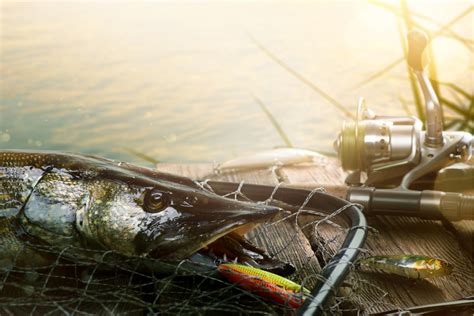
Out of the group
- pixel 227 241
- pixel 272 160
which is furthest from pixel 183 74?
pixel 227 241

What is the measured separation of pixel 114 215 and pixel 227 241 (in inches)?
11.0

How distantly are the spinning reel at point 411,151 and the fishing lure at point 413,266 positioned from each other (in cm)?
59

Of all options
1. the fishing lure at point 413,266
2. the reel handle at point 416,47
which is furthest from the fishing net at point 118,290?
the reel handle at point 416,47

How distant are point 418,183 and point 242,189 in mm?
858

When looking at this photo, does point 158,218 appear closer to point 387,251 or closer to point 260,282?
point 260,282

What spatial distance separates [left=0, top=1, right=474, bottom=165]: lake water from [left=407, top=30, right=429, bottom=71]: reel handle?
5647 mm

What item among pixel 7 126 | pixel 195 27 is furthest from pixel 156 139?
pixel 195 27

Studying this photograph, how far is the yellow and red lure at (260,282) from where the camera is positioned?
1.54 m

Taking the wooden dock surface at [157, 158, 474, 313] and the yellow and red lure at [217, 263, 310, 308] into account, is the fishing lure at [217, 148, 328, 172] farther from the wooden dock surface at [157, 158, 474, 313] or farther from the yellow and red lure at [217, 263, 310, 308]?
the yellow and red lure at [217, 263, 310, 308]

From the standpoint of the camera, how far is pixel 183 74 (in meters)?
11.4

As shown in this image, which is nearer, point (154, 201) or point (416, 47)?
point (154, 201)

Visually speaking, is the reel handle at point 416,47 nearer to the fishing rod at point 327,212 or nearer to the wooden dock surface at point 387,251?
the wooden dock surface at point 387,251

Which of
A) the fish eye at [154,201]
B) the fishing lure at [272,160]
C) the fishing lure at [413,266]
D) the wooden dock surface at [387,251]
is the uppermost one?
the fish eye at [154,201]

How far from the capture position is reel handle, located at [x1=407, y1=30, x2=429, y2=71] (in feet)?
8.76
